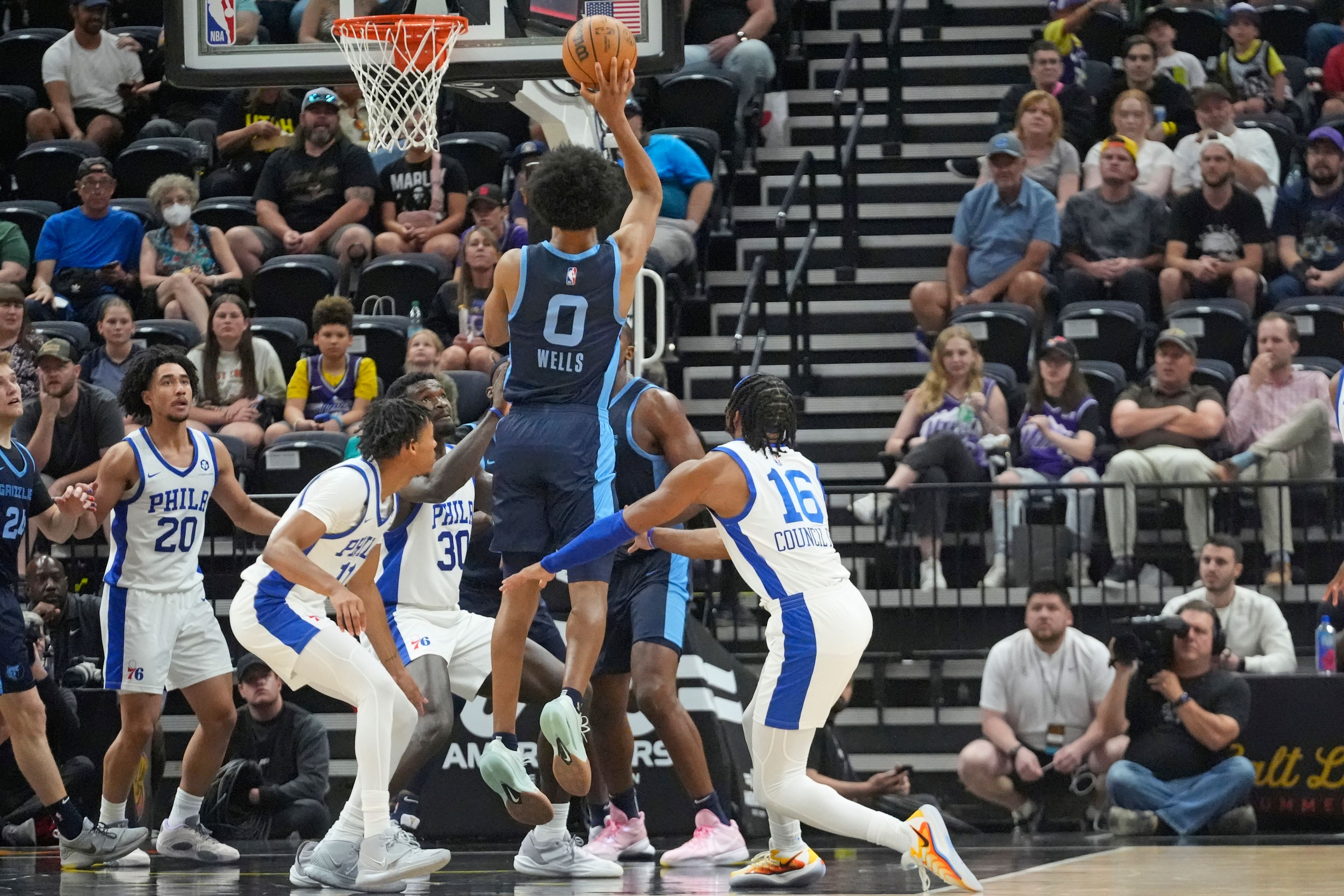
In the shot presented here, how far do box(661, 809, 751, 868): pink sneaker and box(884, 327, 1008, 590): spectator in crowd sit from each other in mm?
3312

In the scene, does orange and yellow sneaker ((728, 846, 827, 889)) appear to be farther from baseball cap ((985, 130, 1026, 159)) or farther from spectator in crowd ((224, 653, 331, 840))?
baseball cap ((985, 130, 1026, 159))

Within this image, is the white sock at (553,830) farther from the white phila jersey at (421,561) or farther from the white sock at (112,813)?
the white sock at (112,813)

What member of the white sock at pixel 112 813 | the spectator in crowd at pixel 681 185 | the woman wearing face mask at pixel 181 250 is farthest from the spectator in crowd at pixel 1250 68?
the white sock at pixel 112 813

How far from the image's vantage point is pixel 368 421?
6.86m

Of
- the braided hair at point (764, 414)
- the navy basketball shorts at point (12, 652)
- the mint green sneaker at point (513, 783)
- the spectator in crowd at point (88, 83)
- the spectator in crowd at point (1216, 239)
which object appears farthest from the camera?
the spectator in crowd at point (88, 83)

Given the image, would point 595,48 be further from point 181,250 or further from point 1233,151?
point 1233,151

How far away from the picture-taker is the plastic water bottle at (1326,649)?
9492 mm

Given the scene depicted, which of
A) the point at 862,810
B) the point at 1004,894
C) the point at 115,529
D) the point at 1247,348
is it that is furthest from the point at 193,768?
the point at 1247,348

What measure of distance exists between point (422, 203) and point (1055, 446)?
504 centimetres

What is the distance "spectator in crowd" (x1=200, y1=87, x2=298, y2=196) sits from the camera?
47.3ft

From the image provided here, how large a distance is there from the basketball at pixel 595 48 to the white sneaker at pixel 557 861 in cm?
291

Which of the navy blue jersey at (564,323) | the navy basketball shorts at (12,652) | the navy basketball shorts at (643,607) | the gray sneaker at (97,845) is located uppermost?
the navy blue jersey at (564,323)

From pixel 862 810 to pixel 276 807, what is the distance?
4.07m

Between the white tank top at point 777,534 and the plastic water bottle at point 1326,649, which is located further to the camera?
the plastic water bottle at point 1326,649
